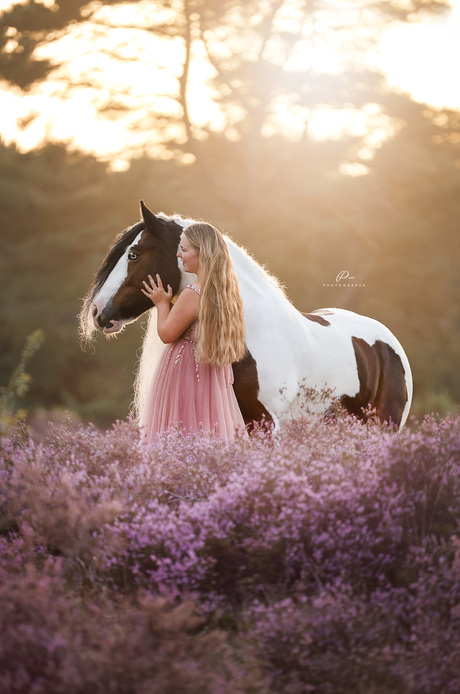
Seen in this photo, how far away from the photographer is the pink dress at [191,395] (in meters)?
4.55

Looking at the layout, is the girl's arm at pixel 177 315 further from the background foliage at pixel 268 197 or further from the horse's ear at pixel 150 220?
the background foliage at pixel 268 197

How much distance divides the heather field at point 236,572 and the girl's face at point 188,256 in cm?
136

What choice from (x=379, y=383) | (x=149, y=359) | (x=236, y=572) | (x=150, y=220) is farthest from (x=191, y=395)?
(x=379, y=383)

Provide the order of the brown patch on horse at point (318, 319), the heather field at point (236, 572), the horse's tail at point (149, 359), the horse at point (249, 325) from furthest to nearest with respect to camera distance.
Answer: the brown patch on horse at point (318, 319), the horse's tail at point (149, 359), the horse at point (249, 325), the heather field at point (236, 572)

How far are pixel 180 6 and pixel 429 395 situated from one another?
9528 millimetres

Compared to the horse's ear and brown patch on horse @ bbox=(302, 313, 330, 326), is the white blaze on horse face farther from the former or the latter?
brown patch on horse @ bbox=(302, 313, 330, 326)

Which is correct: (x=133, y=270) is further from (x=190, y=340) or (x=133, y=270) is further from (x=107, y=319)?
(x=190, y=340)

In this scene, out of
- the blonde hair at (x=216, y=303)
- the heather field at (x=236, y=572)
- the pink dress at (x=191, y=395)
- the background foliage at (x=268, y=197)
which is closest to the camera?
the heather field at (x=236, y=572)

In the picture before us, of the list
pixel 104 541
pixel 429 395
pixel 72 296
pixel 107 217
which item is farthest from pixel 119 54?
pixel 104 541

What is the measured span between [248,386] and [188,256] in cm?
85

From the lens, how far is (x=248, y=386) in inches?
188

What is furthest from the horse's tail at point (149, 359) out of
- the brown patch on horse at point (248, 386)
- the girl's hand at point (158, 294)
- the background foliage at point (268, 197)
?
the background foliage at point (268, 197)

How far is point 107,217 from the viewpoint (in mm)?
16969

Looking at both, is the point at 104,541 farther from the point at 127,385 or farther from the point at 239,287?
the point at 127,385
